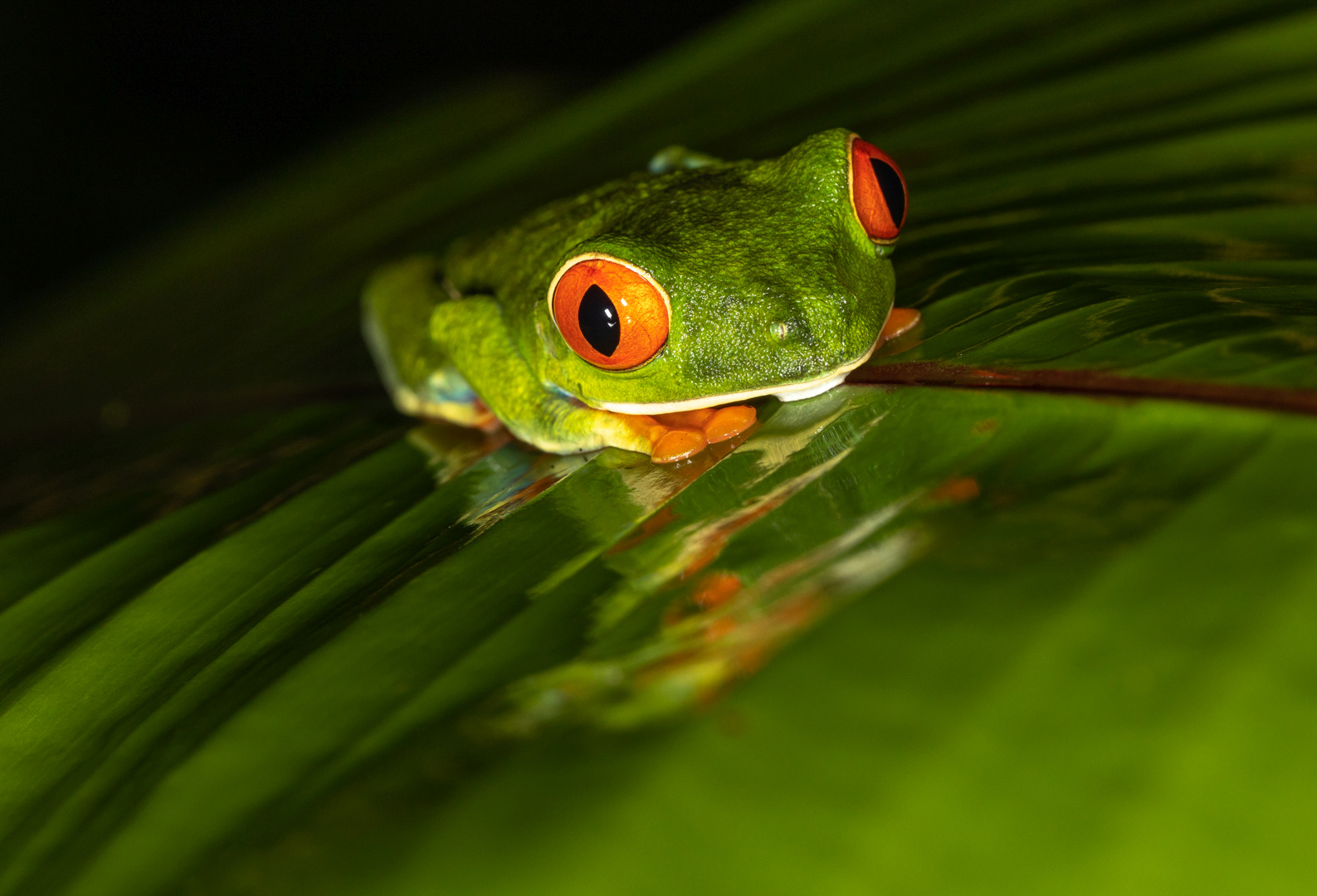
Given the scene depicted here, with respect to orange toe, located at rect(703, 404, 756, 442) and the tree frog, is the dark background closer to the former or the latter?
the tree frog

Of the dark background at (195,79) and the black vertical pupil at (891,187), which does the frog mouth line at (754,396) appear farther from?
the dark background at (195,79)

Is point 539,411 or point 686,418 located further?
point 539,411

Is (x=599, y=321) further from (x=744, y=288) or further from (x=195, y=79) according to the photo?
(x=195, y=79)

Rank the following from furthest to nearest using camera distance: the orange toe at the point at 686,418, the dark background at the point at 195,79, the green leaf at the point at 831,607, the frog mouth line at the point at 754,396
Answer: the dark background at the point at 195,79, the orange toe at the point at 686,418, the frog mouth line at the point at 754,396, the green leaf at the point at 831,607

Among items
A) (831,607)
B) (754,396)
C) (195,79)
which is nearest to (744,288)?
(754,396)

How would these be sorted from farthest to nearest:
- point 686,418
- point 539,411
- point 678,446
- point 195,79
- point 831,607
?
1. point 195,79
2. point 539,411
3. point 686,418
4. point 678,446
5. point 831,607

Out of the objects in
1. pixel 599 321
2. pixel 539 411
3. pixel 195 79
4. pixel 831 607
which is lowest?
pixel 831 607

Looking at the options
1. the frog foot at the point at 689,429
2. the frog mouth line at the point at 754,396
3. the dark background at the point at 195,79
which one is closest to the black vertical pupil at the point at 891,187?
the frog mouth line at the point at 754,396

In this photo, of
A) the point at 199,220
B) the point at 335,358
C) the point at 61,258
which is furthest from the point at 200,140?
the point at 335,358
